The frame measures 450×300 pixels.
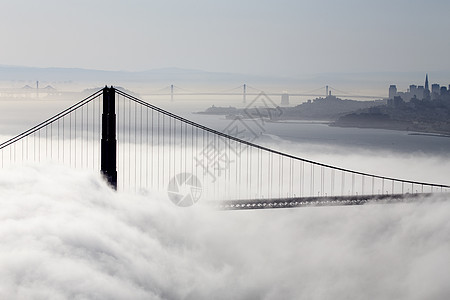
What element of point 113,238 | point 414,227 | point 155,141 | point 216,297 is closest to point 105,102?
point 113,238

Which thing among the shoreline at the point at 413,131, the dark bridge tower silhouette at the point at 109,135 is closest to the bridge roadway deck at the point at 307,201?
the dark bridge tower silhouette at the point at 109,135

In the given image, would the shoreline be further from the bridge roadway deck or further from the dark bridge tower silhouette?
the dark bridge tower silhouette

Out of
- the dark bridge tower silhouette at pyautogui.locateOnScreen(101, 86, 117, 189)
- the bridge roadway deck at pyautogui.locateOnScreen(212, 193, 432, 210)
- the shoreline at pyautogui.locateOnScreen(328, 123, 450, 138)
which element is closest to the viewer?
the dark bridge tower silhouette at pyautogui.locateOnScreen(101, 86, 117, 189)

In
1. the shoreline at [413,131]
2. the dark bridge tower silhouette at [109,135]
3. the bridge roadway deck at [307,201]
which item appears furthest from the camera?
the shoreline at [413,131]

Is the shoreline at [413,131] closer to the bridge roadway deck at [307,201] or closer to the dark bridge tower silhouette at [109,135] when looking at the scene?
the bridge roadway deck at [307,201]

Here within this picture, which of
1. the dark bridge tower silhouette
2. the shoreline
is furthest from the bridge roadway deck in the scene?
the shoreline

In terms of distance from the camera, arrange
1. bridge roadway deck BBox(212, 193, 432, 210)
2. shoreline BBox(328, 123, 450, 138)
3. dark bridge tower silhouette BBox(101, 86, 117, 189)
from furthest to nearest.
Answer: shoreline BBox(328, 123, 450, 138)
bridge roadway deck BBox(212, 193, 432, 210)
dark bridge tower silhouette BBox(101, 86, 117, 189)

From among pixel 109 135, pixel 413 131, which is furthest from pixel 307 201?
pixel 413 131

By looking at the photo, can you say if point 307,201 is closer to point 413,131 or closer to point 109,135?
point 109,135

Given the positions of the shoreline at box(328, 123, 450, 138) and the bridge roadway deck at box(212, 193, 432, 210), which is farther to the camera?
the shoreline at box(328, 123, 450, 138)
